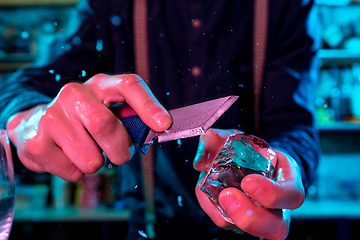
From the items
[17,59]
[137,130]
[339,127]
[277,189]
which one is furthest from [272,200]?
[17,59]

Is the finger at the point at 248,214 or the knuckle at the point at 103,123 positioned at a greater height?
the knuckle at the point at 103,123

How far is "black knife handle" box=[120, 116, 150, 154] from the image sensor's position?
21 centimetres

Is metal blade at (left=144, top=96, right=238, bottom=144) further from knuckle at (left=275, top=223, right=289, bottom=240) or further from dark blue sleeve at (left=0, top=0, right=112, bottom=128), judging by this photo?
dark blue sleeve at (left=0, top=0, right=112, bottom=128)

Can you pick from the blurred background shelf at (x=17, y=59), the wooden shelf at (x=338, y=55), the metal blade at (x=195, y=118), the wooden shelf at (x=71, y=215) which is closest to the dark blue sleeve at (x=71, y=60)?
the metal blade at (x=195, y=118)

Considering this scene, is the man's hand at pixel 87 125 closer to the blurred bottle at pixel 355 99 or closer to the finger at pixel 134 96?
the finger at pixel 134 96

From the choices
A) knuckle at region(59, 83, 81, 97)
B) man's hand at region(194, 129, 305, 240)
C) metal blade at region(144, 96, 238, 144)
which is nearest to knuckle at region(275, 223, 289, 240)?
man's hand at region(194, 129, 305, 240)

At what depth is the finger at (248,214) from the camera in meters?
0.18

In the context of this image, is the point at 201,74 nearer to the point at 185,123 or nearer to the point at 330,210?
the point at 185,123

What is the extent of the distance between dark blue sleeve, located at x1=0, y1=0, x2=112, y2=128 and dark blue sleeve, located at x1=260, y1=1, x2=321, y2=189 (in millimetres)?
268

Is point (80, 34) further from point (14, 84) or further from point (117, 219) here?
point (117, 219)

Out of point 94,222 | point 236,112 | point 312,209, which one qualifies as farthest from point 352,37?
point 94,222

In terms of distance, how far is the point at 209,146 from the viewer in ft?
0.67

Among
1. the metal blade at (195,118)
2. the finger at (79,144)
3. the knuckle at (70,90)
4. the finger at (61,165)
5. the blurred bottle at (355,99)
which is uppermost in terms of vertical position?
the knuckle at (70,90)

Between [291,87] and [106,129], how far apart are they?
0.26 m
